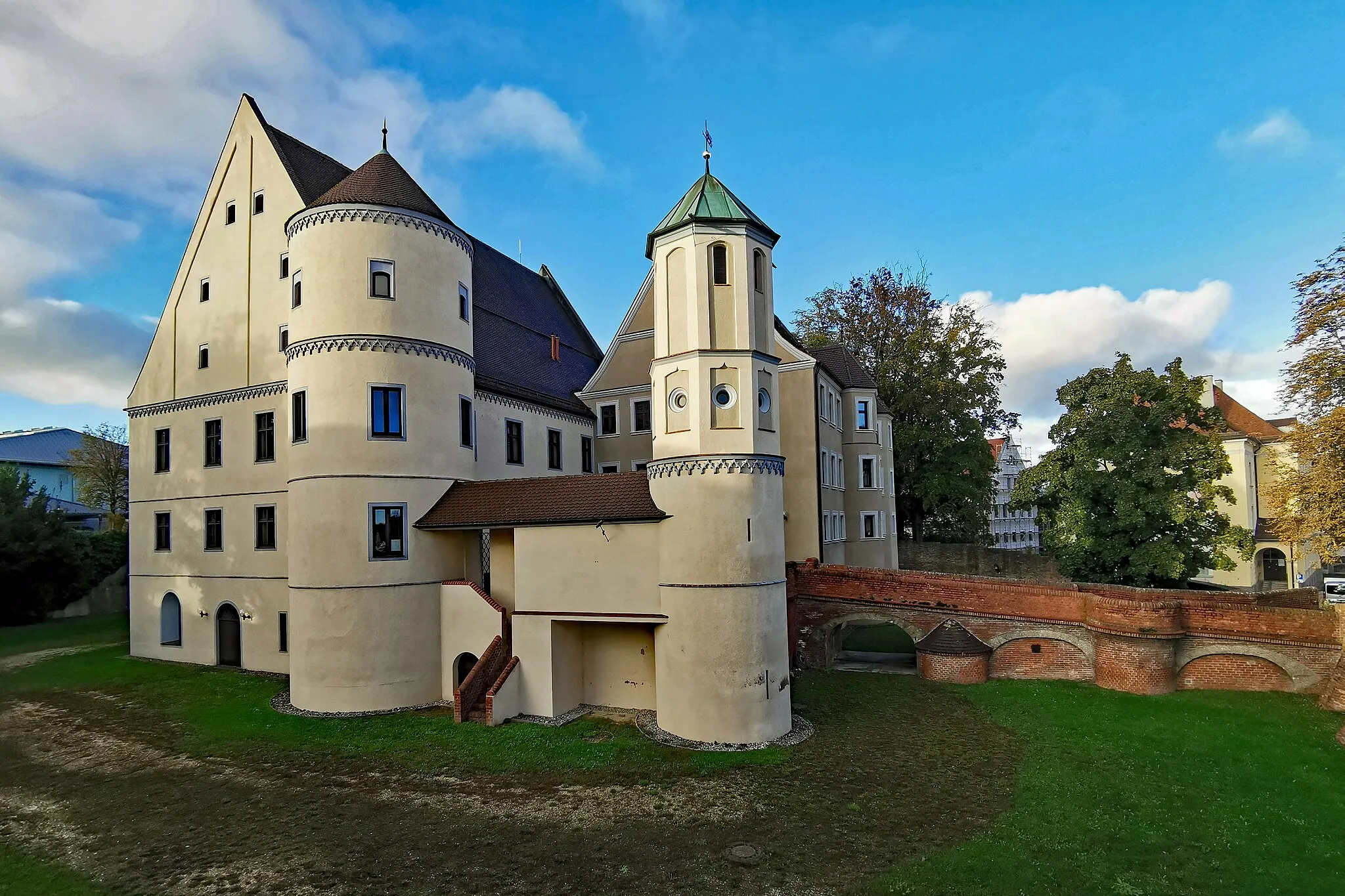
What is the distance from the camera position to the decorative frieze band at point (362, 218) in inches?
742

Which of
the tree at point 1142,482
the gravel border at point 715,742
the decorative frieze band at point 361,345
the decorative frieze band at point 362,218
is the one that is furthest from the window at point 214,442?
the tree at point 1142,482

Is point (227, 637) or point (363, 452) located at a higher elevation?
point (363, 452)

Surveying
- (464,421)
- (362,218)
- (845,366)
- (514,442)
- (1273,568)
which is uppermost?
(362,218)

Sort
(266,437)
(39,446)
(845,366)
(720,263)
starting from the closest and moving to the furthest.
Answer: (720,263)
(266,437)
(845,366)
(39,446)

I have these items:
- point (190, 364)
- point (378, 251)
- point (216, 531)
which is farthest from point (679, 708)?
point (190, 364)

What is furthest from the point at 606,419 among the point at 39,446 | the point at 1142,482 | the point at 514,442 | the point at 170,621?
the point at 39,446

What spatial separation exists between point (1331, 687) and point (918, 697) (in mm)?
9373

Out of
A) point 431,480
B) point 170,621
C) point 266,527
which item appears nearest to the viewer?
point 431,480

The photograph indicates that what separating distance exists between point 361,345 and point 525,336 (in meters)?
10.5

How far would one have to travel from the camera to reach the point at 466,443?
21016 mm

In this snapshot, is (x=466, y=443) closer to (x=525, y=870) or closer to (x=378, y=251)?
(x=378, y=251)

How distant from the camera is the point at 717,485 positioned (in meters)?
16.0

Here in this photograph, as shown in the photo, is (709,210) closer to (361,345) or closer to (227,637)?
(361,345)

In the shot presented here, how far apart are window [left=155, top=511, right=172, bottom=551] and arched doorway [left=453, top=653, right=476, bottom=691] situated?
45.1ft
